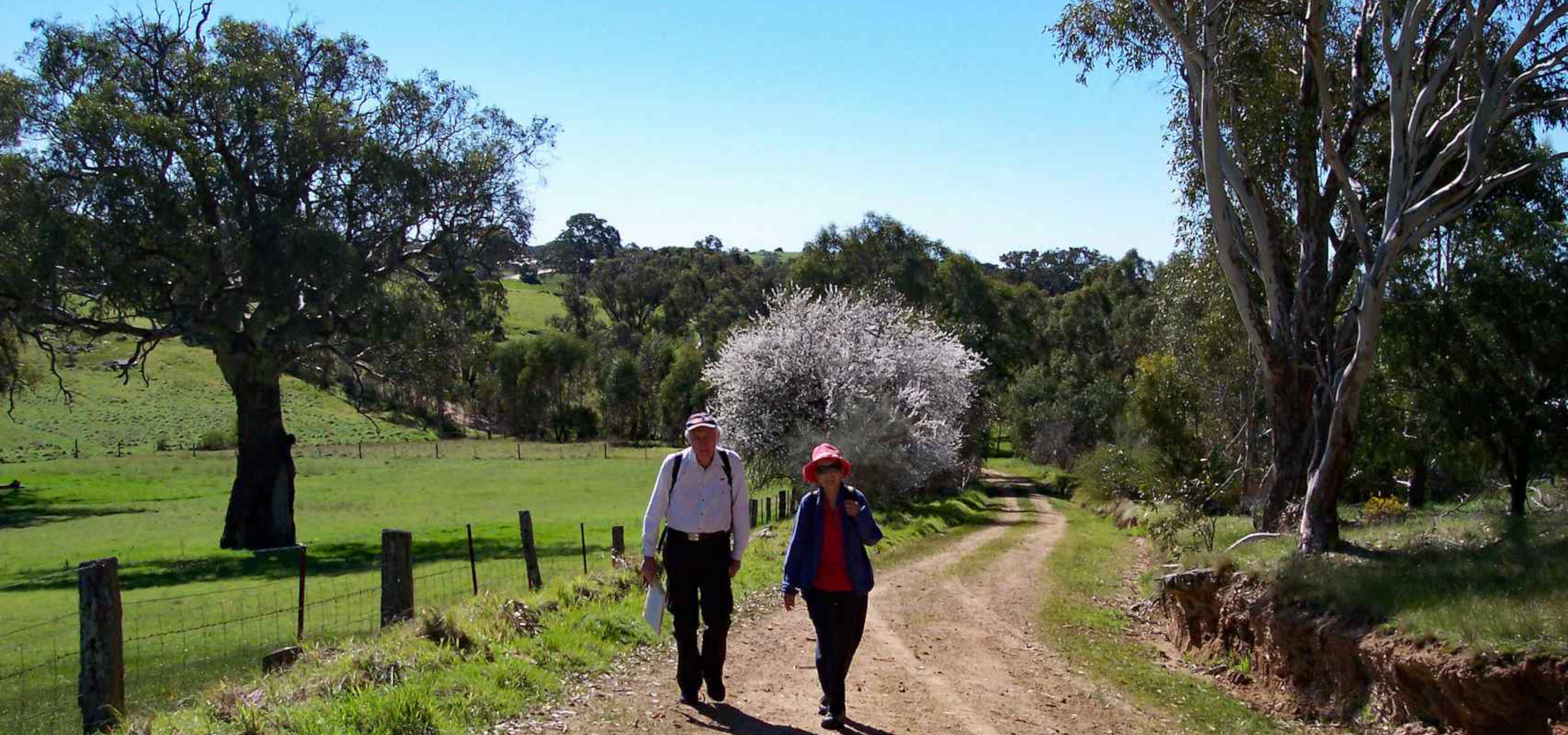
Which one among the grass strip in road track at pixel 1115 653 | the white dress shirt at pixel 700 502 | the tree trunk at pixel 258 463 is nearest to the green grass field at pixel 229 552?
the tree trunk at pixel 258 463

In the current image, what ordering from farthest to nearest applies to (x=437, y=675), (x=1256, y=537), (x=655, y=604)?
(x=1256, y=537)
(x=437, y=675)
(x=655, y=604)

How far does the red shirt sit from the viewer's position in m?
7.55

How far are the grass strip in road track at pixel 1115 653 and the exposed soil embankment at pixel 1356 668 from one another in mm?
533

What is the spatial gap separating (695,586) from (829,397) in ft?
82.1

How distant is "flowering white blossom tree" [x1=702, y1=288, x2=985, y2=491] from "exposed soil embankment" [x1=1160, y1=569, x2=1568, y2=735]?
18.7 meters

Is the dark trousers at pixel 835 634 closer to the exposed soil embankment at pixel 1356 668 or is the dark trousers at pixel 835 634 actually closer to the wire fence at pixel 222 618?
the exposed soil embankment at pixel 1356 668

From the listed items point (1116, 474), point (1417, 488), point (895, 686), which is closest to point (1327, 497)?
Result: point (895, 686)

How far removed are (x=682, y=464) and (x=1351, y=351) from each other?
31.4 feet

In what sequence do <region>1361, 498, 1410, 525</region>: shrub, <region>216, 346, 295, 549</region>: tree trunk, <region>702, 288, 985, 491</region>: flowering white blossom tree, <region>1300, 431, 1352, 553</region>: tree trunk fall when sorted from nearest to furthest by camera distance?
<region>1300, 431, 1352, 553</region>: tree trunk, <region>1361, 498, 1410, 525</region>: shrub, <region>216, 346, 295, 549</region>: tree trunk, <region>702, 288, 985, 491</region>: flowering white blossom tree

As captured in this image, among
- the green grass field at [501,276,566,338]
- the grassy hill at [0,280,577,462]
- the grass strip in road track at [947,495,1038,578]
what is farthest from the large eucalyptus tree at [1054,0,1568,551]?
the green grass field at [501,276,566,338]

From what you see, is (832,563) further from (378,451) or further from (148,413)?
(148,413)

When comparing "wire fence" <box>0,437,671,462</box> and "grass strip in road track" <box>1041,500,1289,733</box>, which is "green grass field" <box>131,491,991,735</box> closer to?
"grass strip in road track" <box>1041,500,1289,733</box>

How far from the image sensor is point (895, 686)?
30.6 feet

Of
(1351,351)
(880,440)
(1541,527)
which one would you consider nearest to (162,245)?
(880,440)
